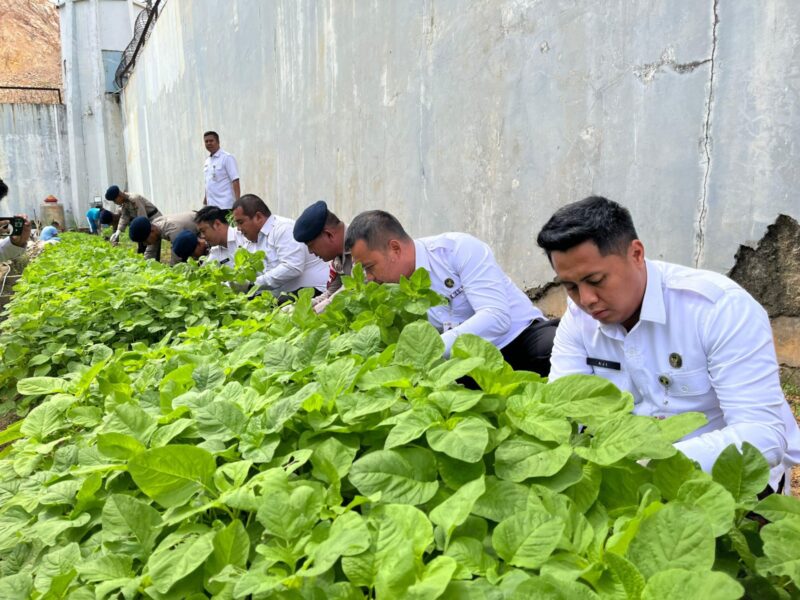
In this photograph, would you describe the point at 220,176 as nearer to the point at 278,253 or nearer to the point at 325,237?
the point at 278,253

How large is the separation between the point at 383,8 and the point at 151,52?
1355cm

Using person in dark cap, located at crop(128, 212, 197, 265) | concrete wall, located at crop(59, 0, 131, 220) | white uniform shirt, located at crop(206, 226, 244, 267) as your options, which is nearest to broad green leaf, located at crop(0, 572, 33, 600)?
white uniform shirt, located at crop(206, 226, 244, 267)

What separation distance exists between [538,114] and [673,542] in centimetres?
383

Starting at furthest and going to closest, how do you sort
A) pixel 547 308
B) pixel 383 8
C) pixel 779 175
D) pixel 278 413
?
pixel 383 8, pixel 547 308, pixel 779 175, pixel 278 413

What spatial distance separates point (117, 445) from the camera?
3.71 ft

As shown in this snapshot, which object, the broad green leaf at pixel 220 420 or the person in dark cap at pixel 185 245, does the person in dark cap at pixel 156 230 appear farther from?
the broad green leaf at pixel 220 420

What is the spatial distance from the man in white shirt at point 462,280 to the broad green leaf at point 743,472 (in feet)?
6.03

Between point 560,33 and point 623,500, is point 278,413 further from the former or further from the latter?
point 560,33

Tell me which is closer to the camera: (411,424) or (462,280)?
(411,424)

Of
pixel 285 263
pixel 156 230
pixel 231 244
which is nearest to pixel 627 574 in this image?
pixel 285 263

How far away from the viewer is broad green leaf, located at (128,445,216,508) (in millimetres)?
1009

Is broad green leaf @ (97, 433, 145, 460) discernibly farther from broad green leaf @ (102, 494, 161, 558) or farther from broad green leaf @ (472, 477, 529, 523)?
broad green leaf @ (472, 477, 529, 523)

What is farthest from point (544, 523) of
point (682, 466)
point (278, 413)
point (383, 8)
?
point (383, 8)

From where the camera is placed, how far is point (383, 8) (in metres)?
6.04
